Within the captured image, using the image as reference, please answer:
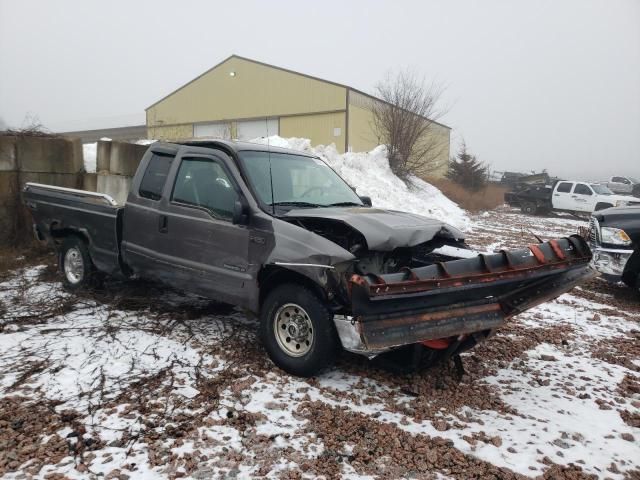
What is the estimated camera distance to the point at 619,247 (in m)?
6.63

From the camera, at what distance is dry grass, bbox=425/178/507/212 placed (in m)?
25.0

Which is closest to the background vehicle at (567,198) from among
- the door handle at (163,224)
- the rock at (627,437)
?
the rock at (627,437)

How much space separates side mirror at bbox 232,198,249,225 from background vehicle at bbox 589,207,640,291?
5327 mm

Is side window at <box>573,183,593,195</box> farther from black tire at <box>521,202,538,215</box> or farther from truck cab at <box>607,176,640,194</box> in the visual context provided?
truck cab at <box>607,176,640,194</box>

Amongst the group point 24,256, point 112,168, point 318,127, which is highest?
point 318,127

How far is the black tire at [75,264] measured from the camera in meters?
5.94

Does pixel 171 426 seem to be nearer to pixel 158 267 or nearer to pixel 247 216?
pixel 247 216

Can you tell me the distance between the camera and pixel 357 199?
5324mm

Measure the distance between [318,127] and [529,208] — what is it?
42.6ft

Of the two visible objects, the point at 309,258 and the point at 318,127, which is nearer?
the point at 309,258

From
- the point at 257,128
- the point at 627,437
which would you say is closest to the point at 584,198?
the point at 257,128

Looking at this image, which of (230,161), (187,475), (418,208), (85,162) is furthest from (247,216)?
(418,208)

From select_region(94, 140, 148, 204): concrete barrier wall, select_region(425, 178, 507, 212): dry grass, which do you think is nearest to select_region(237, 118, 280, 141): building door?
select_region(425, 178, 507, 212): dry grass

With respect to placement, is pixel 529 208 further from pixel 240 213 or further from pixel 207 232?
pixel 240 213
